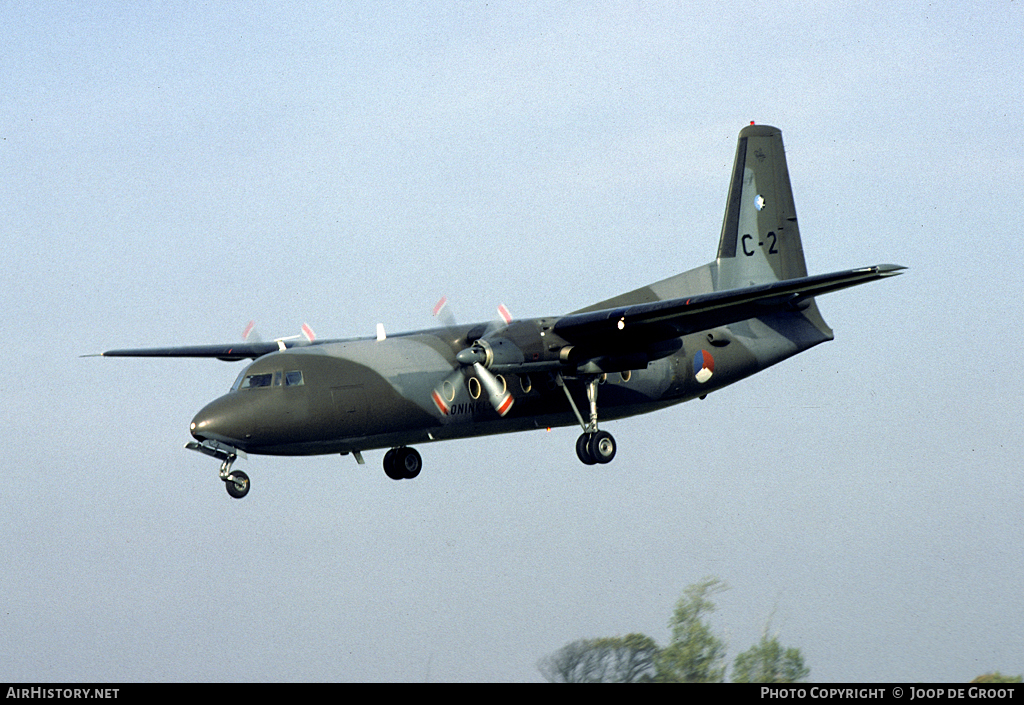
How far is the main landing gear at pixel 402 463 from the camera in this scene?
2636cm

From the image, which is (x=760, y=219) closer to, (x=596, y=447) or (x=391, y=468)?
(x=596, y=447)

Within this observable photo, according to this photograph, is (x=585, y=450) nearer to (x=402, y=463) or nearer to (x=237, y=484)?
(x=402, y=463)

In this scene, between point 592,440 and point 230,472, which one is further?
point 592,440

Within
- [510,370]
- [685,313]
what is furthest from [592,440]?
[685,313]

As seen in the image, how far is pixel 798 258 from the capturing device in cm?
3055

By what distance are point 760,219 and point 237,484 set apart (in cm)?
1477

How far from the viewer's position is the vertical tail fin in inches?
1181

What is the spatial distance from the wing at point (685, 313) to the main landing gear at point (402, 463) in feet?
14.5

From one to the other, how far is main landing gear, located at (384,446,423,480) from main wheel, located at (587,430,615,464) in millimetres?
3777

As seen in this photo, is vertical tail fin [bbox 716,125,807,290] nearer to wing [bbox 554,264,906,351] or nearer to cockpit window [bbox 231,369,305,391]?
wing [bbox 554,264,906,351]

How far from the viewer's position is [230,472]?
879 inches

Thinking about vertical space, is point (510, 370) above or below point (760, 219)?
below

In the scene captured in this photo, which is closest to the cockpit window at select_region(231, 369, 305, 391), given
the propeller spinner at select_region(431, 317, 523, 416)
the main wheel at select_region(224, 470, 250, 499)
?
the main wheel at select_region(224, 470, 250, 499)
